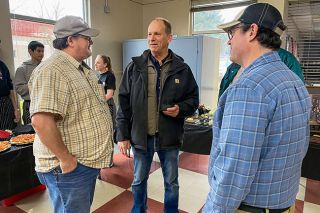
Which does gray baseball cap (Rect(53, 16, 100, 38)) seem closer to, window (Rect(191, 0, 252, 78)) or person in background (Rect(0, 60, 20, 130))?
person in background (Rect(0, 60, 20, 130))

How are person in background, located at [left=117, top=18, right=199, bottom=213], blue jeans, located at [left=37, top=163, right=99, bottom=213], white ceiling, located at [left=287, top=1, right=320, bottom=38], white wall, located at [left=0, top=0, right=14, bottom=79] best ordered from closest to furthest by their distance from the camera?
blue jeans, located at [left=37, top=163, right=99, bottom=213]
person in background, located at [left=117, top=18, right=199, bottom=213]
white wall, located at [left=0, top=0, right=14, bottom=79]
white ceiling, located at [left=287, top=1, right=320, bottom=38]

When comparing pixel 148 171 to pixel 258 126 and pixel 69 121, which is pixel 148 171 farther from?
pixel 258 126

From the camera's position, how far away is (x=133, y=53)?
180 inches

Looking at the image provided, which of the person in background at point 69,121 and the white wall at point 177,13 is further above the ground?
the white wall at point 177,13

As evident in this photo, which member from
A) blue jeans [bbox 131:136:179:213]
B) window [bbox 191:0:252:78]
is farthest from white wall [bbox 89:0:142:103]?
blue jeans [bbox 131:136:179:213]

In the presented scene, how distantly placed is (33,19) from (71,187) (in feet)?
10.9

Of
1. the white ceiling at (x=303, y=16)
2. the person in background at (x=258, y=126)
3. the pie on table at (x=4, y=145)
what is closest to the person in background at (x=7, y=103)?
the pie on table at (x=4, y=145)

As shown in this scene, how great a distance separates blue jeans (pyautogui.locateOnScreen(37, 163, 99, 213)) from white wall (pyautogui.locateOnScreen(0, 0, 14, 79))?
264 centimetres

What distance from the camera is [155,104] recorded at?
1622mm

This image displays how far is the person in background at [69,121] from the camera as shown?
3.34 feet

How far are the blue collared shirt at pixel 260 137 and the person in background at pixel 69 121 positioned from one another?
0.62 metres

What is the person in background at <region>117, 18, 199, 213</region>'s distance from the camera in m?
1.60

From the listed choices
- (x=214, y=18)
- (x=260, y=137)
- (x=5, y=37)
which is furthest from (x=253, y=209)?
(x=214, y=18)

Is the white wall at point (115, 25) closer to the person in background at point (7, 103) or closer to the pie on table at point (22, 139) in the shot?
the person in background at point (7, 103)
